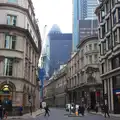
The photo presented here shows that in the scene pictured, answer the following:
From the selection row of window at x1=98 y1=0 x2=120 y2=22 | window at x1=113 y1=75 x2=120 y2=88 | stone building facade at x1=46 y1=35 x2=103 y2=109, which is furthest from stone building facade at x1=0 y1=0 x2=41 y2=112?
stone building facade at x1=46 y1=35 x2=103 y2=109

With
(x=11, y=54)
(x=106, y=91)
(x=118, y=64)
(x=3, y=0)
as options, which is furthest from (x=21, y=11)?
(x=106, y=91)

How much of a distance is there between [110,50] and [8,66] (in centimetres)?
2078

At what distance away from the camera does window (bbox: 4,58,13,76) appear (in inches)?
1790

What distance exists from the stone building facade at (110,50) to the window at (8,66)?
19.1m

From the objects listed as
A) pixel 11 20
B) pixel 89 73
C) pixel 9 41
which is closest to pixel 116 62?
A: pixel 9 41

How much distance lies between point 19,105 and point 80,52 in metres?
47.2

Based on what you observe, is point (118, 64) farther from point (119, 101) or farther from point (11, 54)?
point (11, 54)

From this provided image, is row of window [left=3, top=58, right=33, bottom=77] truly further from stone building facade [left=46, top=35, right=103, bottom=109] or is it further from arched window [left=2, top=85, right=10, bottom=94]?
stone building facade [left=46, top=35, right=103, bottom=109]

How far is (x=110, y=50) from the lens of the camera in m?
53.2

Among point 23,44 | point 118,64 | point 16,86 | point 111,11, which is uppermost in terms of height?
point 111,11

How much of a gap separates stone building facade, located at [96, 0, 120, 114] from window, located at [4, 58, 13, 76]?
1913cm

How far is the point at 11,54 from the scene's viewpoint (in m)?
46.0

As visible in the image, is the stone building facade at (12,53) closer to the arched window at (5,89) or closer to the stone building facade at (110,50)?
the arched window at (5,89)

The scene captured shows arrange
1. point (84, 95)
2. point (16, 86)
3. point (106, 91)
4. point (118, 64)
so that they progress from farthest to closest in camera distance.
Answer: point (84, 95)
point (106, 91)
point (118, 64)
point (16, 86)
